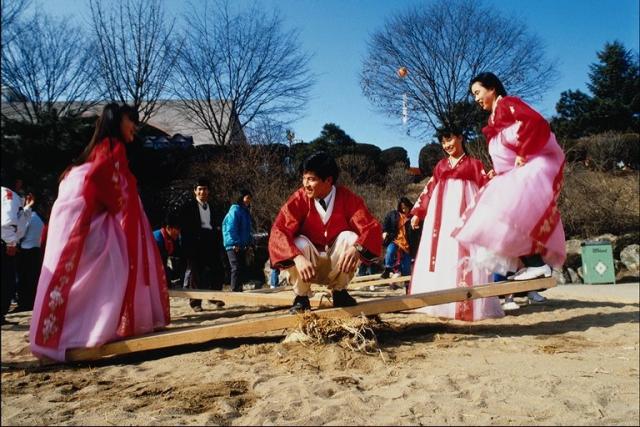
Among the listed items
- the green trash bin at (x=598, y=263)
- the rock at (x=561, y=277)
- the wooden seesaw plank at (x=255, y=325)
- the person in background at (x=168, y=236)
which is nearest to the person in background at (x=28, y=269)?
the person in background at (x=168, y=236)

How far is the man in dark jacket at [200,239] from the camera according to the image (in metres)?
6.20

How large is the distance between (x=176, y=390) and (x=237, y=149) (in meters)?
12.1

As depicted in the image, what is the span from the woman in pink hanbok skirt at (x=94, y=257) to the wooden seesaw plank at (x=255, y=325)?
87 millimetres

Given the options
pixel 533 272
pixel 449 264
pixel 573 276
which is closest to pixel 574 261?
pixel 573 276

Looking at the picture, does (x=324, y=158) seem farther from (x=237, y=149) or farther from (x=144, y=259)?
(x=237, y=149)

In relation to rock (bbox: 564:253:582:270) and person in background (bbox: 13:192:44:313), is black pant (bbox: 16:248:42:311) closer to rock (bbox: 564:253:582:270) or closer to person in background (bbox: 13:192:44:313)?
person in background (bbox: 13:192:44:313)

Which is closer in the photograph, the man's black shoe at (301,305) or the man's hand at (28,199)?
the man's hand at (28,199)

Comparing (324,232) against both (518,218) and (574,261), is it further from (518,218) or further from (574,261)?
(574,261)

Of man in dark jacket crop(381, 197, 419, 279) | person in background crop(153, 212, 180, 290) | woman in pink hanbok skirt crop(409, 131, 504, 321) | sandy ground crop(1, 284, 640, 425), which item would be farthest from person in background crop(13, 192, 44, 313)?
man in dark jacket crop(381, 197, 419, 279)

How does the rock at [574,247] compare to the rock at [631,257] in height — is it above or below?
above

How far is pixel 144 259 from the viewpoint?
345 cm

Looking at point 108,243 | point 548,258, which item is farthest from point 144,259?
point 548,258

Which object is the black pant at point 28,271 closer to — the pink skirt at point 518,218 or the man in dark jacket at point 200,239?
the man in dark jacket at point 200,239

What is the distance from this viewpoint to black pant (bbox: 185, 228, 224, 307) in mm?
6281
